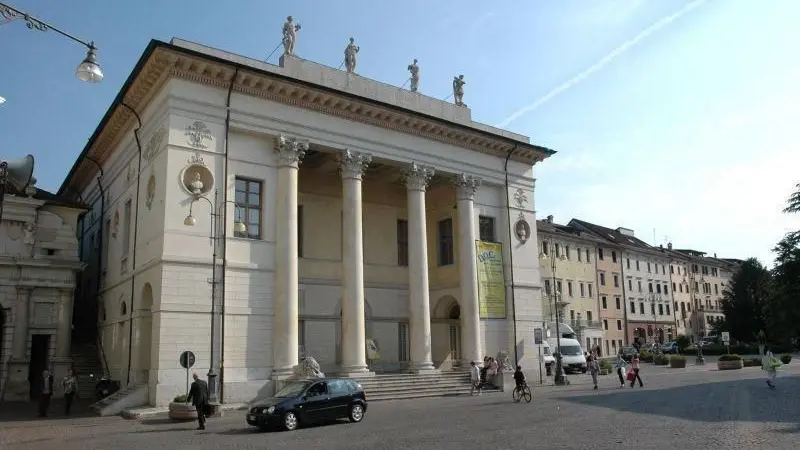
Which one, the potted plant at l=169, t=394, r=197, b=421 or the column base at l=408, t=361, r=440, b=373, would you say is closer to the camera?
the potted plant at l=169, t=394, r=197, b=421

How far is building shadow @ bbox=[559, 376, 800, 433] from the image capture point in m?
16.6

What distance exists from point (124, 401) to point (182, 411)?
3.25 meters

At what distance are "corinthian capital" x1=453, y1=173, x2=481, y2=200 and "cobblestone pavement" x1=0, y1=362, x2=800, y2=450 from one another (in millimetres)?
11291

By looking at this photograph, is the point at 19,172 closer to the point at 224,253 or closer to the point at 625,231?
the point at 224,253

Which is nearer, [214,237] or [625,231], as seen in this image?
[214,237]

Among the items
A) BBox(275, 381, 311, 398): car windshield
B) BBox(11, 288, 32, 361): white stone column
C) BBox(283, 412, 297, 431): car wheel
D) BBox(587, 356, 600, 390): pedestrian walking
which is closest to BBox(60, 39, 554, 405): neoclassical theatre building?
BBox(11, 288, 32, 361): white stone column

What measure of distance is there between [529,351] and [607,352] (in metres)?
43.9

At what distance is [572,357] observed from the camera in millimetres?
43344

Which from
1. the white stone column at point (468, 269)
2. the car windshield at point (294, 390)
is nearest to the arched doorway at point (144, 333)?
the car windshield at point (294, 390)

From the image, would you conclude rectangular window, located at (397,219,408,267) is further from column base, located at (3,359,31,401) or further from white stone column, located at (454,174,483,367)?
column base, located at (3,359,31,401)

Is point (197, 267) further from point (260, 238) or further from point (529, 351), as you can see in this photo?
point (529, 351)

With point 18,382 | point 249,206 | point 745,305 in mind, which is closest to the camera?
point 249,206

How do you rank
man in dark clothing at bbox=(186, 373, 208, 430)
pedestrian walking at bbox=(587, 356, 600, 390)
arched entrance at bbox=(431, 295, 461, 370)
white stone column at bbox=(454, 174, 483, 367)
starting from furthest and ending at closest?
arched entrance at bbox=(431, 295, 461, 370) < white stone column at bbox=(454, 174, 483, 367) < pedestrian walking at bbox=(587, 356, 600, 390) < man in dark clothing at bbox=(186, 373, 208, 430)

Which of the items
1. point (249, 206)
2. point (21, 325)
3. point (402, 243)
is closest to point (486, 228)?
point (402, 243)
